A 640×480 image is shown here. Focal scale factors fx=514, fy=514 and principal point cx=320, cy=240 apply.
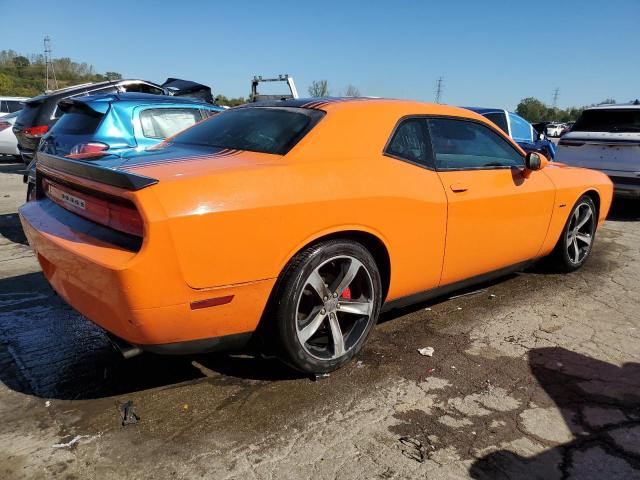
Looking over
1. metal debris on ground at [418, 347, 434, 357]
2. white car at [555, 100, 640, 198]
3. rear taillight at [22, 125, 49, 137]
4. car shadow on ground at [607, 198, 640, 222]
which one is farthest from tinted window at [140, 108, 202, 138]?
car shadow on ground at [607, 198, 640, 222]

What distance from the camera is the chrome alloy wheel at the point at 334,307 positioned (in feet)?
9.12

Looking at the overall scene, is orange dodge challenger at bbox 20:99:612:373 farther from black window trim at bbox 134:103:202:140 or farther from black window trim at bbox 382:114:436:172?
black window trim at bbox 134:103:202:140

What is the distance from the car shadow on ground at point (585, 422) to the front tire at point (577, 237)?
1.65 meters

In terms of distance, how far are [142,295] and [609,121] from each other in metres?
8.37

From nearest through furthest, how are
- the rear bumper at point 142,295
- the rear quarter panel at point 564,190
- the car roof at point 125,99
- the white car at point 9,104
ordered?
the rear bumper at point 142,295 < the rear quarter panel at point 564,190 < the car roof at point 125,99 < the white car at point 9,104

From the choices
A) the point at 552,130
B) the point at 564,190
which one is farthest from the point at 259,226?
the point at 552,130

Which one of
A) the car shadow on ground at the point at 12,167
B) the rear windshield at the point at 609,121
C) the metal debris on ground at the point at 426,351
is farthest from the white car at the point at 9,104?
the metal debris on ground at the point at 426,351

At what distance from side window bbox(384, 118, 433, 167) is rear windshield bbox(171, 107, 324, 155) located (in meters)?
0.50

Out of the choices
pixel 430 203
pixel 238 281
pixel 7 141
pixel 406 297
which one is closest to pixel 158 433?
pixel 238 281

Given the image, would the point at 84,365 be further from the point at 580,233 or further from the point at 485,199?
the point at 580,233

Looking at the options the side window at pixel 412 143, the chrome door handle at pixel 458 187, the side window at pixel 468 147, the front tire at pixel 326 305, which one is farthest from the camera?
the side window at pixel 468 147

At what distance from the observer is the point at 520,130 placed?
29.9ft

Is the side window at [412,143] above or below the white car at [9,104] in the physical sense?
above

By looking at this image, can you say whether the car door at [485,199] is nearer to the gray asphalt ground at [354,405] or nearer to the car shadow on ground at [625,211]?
the gray asphalt ground at [354,405]
